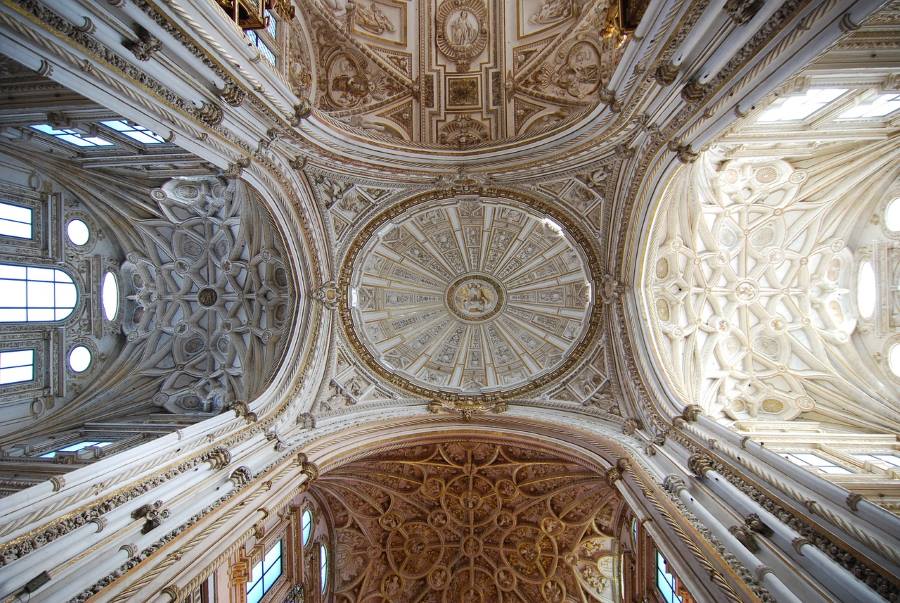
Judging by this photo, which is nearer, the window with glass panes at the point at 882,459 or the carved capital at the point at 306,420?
the window with glass panes at the point at 882,459

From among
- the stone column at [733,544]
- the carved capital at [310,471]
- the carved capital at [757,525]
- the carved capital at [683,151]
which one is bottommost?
the carved capital at [310,471]

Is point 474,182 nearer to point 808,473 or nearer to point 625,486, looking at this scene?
point 625,486

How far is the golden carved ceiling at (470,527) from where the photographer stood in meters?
17.6

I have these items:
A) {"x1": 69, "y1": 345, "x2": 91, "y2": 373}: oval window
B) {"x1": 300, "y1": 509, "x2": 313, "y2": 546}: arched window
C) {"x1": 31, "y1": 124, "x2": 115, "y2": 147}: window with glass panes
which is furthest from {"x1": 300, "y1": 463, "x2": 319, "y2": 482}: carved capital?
{"x1": 31, "y1": 124, "x2": 115, "y2": 147}: window with glass panes

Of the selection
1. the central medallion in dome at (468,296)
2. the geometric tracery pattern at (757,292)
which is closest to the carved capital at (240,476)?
the central medallion in dome at (468,296)

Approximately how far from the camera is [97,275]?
1656cm

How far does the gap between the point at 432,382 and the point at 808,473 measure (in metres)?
13.1

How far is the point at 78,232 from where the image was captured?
637 inches

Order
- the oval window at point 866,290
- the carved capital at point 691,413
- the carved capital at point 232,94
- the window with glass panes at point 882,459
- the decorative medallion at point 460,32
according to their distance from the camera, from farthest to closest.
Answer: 1. the decorative medallion at point 460,32
2. the oval window at point 866,290
3. the carved capital at point 691,413
4. the window with glass panes at point 882,459
5. the carved capital at point 232,94

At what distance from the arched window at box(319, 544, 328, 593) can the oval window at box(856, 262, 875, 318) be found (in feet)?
71.5

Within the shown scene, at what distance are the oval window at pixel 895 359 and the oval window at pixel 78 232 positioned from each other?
28352 millimetres

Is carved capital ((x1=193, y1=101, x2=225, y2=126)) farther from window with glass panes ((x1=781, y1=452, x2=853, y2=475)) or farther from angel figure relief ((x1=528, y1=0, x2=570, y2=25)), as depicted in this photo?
window with glass panes ((x1=781, y1=452, x2=853, y2=475))

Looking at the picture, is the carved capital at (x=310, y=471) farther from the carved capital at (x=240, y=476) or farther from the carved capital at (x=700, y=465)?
the carved capital at (x=700, y=465)

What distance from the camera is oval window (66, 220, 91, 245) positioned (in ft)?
52.0
